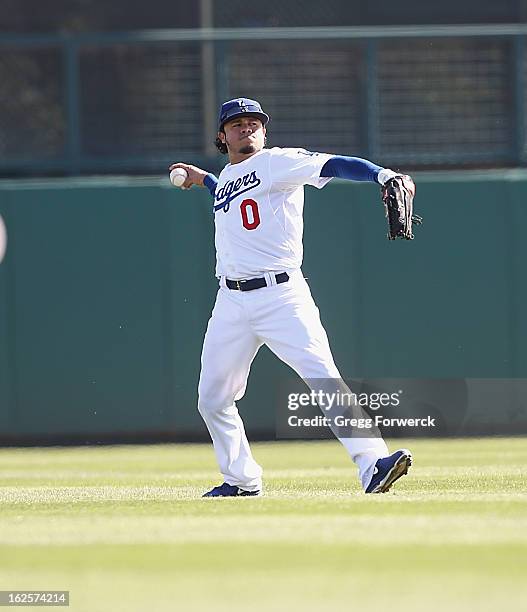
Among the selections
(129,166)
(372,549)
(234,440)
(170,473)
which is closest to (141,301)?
(129,166)

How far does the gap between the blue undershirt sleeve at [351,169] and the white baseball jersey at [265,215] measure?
0.08 metres

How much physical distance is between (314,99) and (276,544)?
7.60 m

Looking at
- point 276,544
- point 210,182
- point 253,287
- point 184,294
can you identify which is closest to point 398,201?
point 253,287

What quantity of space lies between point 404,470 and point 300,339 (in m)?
0.75

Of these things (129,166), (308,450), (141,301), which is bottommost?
(308,450)

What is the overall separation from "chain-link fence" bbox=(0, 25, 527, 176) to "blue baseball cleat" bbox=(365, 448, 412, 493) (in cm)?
580

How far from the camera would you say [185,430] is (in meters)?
11.5

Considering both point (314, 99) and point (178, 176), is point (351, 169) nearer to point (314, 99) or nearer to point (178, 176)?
point (178, 176)

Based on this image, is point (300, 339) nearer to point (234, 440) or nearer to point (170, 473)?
point (234, 440)

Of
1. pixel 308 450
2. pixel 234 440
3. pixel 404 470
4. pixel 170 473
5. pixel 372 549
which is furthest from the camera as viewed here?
pixel 308 450

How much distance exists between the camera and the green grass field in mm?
4293

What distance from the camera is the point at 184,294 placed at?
452 inches

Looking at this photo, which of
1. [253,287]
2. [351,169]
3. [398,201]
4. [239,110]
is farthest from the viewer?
[239,110]

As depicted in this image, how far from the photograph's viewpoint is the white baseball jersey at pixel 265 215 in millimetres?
7004
